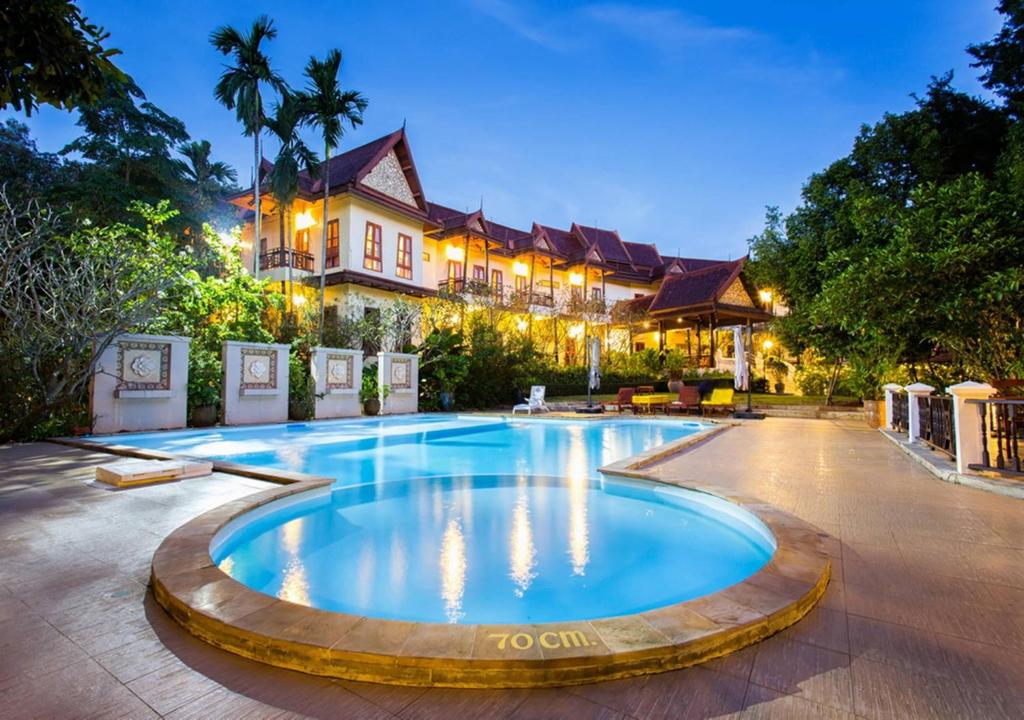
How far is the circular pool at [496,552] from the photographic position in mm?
3123

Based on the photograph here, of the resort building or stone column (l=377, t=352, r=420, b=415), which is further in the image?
the resort building

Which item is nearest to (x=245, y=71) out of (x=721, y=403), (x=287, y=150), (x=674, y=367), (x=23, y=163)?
(x=287, y=150)

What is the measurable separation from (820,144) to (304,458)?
112866 mm

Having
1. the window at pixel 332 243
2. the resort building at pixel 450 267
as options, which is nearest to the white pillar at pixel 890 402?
the resort building at pixel 450 267

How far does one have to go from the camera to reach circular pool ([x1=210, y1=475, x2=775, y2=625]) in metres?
3.12

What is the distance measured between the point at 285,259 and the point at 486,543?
17.2m

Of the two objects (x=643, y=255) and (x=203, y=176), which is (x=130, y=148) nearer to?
(x=203, y=176)

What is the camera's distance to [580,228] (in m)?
32.5

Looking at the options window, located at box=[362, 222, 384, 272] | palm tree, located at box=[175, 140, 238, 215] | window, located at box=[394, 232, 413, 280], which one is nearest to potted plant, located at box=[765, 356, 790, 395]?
window, located at box=[394, 232, 413, 280]

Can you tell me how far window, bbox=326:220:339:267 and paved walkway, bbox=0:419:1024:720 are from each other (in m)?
16.2

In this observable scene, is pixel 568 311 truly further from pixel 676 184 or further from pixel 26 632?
pixel 676 184

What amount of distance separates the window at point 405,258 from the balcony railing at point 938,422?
17.5 metres

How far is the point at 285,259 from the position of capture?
18328mm

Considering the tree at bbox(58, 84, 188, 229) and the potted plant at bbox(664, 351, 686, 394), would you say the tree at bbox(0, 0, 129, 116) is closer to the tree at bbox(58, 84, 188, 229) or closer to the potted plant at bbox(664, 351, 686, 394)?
the tree at bbox(58, 84, 188, 229)
